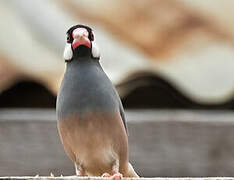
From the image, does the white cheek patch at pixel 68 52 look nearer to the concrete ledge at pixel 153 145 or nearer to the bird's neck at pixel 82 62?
the bird's neck at pixel 82 62

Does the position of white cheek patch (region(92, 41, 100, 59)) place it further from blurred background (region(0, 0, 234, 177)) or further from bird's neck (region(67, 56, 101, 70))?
blurred background (region(0, 0, 234, 177))

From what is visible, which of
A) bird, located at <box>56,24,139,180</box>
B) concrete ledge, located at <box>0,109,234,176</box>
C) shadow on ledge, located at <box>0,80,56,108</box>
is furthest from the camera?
shadow on ledge, located at <box>0,80,56,108</box>

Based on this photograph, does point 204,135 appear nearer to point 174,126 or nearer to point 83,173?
point 174,126

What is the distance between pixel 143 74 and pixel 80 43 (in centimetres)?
126

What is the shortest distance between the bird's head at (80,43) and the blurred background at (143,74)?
1.04m

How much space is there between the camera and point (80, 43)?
2.49m

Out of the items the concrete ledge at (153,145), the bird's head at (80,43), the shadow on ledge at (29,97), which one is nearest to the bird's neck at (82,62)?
the bird's head at (80,43)

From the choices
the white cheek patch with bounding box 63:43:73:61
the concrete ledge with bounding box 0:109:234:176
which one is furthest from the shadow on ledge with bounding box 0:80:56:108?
the white cheek patch with bounding box 63:43:73:61

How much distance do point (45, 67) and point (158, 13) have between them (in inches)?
22.0

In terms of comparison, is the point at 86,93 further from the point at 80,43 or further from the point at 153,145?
the point at 153,145

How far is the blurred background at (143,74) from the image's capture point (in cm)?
357

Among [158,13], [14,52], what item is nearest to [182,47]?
[158,13]

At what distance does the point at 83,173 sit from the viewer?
253 centimetres

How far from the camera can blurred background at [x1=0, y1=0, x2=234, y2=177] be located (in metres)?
3.57
